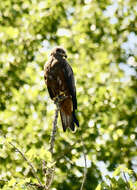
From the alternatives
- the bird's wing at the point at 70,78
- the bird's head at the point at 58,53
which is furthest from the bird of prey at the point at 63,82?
the bird's head at the point at 58,53

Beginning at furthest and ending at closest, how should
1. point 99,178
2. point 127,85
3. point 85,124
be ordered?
point 127,85
point 85,124
point 99,178

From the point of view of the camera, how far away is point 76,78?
18.8ft

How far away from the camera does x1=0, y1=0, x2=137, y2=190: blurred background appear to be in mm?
5312

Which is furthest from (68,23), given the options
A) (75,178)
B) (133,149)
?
(75,178)

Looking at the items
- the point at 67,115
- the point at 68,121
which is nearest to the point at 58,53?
the point at 67,115

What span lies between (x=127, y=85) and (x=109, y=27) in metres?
1.38

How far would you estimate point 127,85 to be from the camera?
273 inches

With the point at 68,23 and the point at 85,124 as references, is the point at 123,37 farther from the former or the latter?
the point at 85,124

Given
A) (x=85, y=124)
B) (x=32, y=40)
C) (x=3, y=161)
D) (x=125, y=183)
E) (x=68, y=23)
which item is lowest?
(x=125, y=183)

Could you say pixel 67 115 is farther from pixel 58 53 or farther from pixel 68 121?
pixel 58 53

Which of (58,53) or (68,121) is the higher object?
(58,53)

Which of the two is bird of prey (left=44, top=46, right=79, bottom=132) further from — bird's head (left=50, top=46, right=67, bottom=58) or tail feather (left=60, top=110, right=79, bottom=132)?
bird's head (left=50, top=46, right=67, bottom=58)

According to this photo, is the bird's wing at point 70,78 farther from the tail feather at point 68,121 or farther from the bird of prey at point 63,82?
the tail feather at point 68,121

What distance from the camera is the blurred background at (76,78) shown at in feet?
17.4
